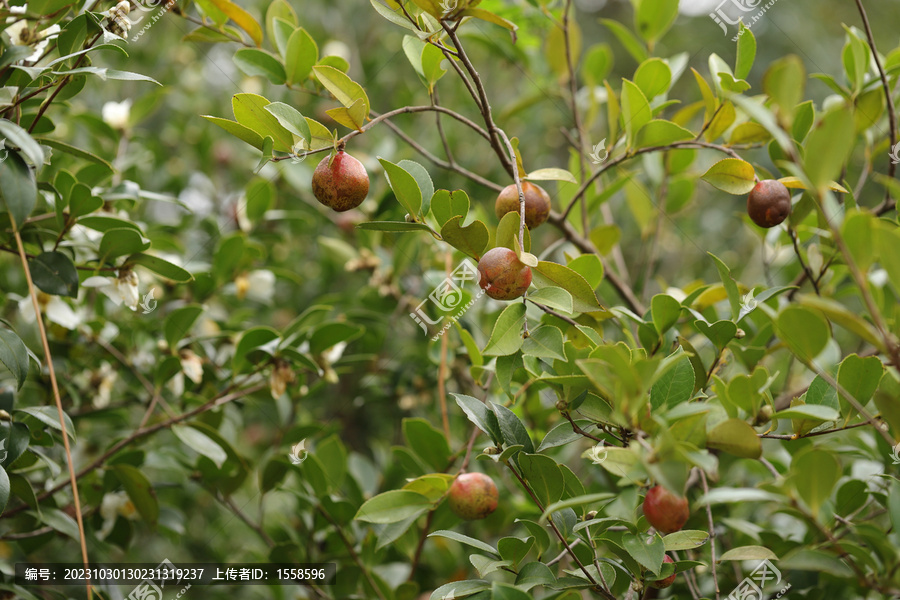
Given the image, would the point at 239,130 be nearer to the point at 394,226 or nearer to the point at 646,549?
the point at 394,226

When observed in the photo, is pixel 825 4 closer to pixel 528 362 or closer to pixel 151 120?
pixel 151 120

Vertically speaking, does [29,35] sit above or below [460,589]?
above

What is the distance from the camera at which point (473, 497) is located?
2.77 ft

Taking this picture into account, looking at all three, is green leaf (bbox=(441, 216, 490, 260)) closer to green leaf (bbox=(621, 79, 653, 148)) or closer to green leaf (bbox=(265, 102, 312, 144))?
green leaf (bbox=(265, 102, 312, 144))

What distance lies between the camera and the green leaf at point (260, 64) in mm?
1047

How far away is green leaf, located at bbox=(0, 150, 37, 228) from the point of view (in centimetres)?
78

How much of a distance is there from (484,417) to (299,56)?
0.62 metres

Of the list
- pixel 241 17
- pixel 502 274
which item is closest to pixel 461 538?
pixel 502 274

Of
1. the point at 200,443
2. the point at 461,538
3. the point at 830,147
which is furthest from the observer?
the point at 200,443

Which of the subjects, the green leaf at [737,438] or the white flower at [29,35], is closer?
the green leaf at [737,438]

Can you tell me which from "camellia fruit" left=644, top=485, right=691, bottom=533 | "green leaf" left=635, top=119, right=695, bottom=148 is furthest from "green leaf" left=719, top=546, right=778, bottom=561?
"green leaf" left=635, top=119, right=695, bottom=148

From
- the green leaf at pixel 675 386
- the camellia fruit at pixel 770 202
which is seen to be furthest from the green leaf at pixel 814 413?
the camellia fruit at pixel 770 202

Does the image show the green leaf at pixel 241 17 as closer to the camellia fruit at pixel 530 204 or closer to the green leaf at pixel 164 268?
the green leaf at pixel 164 268

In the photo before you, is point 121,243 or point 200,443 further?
point 200,443
